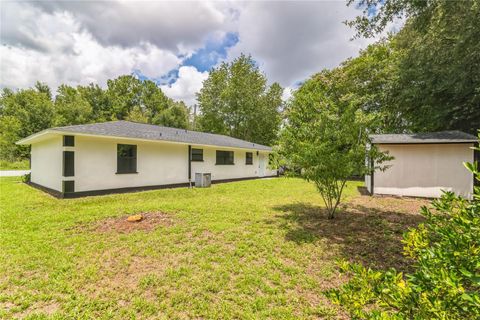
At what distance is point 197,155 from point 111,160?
491cm

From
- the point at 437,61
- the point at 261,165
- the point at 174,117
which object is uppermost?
the point at 174,117

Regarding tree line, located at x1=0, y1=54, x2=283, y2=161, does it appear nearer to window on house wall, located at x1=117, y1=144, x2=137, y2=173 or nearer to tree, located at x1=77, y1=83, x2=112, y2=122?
tree, located at x1=77, y1=83, x2=112, y2=122

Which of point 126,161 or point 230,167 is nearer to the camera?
point 126,161

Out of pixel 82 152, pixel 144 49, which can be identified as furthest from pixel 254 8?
pixel 82 152

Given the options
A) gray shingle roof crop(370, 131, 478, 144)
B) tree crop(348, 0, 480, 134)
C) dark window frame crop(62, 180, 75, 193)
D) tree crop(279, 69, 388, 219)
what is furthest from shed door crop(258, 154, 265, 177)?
dark window frame crop(62, 180, 75, 193)

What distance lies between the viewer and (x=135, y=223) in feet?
18.7

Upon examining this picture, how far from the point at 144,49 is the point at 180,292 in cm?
1483

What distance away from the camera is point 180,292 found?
9.96ft

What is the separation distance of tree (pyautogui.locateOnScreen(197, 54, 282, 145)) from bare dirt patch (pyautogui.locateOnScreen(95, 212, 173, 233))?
25.4 m

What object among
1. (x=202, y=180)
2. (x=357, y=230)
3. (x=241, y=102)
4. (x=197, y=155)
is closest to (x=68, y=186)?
(x=202, y=180)

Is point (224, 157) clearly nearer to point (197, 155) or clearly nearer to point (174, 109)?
point (197, 155)

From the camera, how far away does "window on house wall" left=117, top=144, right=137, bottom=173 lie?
10.4m

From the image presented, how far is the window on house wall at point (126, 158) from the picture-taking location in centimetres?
1039

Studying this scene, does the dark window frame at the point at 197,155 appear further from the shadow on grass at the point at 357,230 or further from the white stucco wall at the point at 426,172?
the white stucco wall at the point at 426,172
